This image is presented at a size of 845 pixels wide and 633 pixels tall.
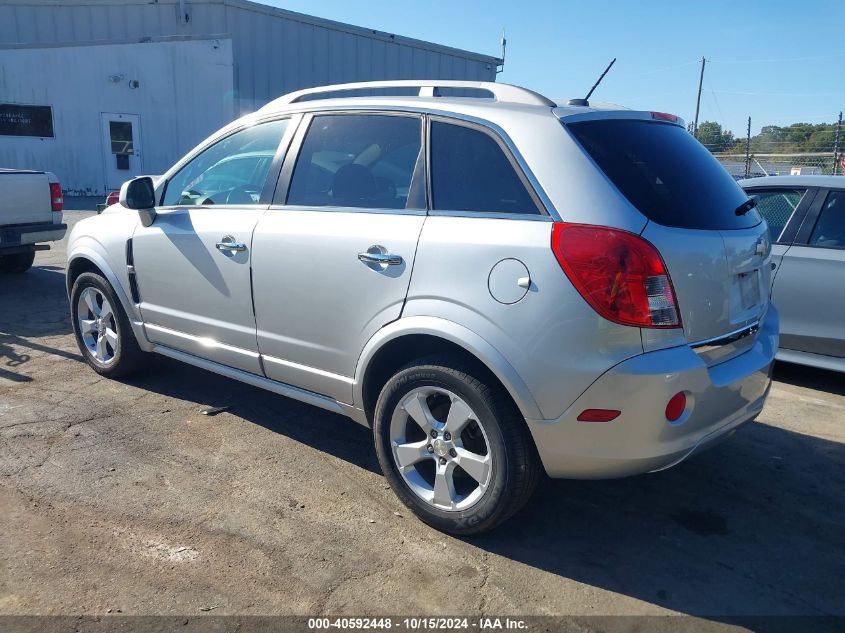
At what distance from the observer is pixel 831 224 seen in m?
5.25

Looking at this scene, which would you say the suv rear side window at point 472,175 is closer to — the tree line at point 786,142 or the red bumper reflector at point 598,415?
the red bumper reflector at point 598,415

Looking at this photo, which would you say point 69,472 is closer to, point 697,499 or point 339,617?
point 339,617

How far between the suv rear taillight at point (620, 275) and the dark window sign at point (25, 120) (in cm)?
1994

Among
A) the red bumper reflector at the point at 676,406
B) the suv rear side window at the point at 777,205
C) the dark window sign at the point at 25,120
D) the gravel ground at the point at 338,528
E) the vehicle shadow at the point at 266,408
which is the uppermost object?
the dark window sign at the point at 25,120

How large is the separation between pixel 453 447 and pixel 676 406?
0.94m

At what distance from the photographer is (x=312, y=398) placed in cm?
366

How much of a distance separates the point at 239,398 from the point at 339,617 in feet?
7.91

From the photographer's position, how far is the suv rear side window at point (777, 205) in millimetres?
5480

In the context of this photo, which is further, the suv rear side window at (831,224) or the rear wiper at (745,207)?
the suv rear side window at (831,224)

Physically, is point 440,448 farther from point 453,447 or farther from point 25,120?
point 25,120

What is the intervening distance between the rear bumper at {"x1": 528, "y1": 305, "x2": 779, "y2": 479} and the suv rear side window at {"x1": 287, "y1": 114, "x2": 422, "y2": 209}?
1249 millimetres

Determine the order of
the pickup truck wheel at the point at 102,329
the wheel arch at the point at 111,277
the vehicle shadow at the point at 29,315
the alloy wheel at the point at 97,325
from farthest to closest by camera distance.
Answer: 1. the vehicle shadow at the point at 29,315
2. the alloy wheel at the point at 97,325
3. the pickup truck wheel at the point at 102,329
4. the wheel arch at the point at 111,277

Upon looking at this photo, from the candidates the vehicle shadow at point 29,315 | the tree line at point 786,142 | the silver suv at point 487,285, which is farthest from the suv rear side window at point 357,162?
the tree line at point 786,142

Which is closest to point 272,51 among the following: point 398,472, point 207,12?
point 207,12
